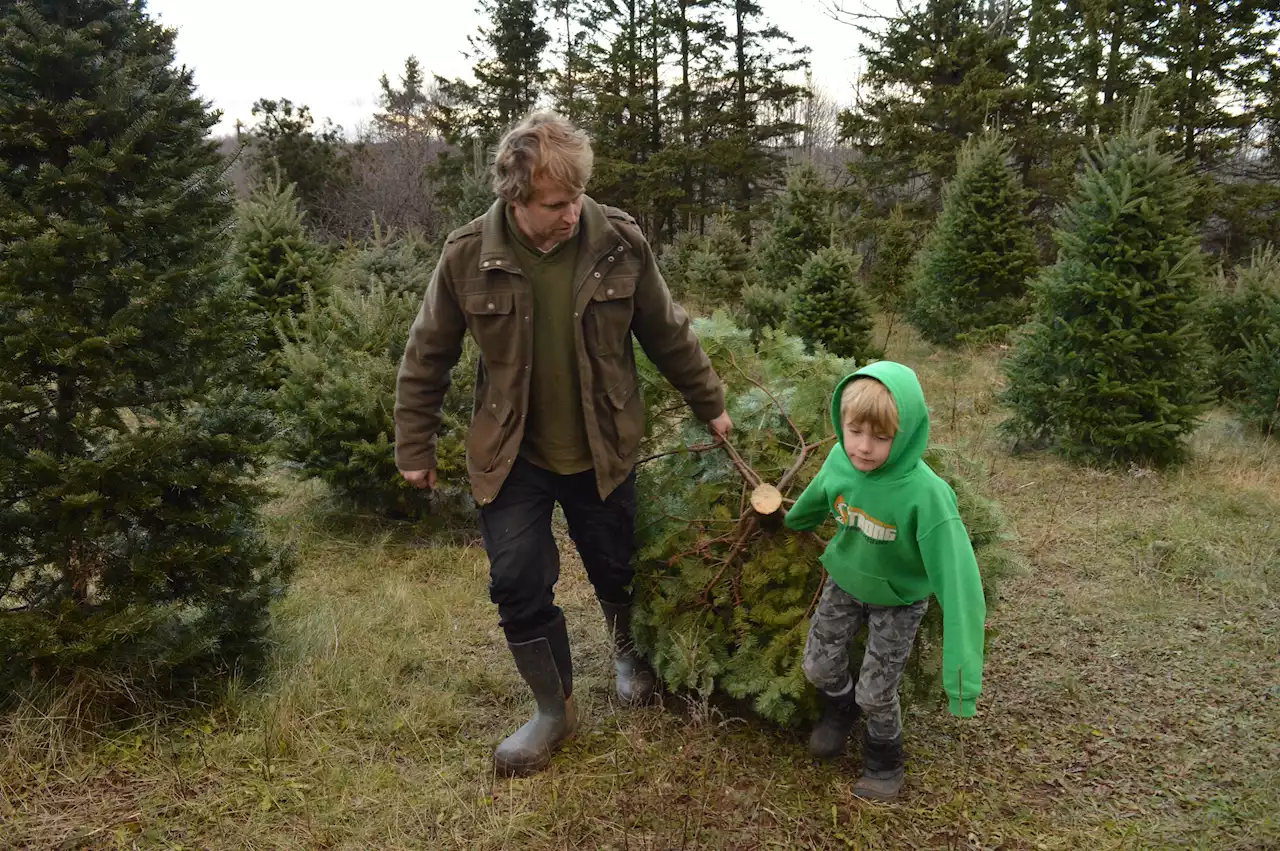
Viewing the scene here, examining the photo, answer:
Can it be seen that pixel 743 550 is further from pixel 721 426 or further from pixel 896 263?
pixel 896 263

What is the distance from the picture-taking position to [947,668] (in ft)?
7.30

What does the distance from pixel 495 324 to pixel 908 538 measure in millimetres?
1437

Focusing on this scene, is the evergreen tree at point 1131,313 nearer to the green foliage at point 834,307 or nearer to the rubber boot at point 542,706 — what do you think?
the green foliage at point 834,307

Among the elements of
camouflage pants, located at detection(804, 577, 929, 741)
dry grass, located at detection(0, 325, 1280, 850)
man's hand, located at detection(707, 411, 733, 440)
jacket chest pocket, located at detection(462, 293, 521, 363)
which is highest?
jacket chest pocket, located at detection(462, 293, 521, 363)

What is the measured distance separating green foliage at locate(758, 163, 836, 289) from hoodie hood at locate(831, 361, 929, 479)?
1174 cm

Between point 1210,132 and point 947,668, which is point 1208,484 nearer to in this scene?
point 947,668

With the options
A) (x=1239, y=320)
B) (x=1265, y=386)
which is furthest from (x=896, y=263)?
(x=1265, y=386)

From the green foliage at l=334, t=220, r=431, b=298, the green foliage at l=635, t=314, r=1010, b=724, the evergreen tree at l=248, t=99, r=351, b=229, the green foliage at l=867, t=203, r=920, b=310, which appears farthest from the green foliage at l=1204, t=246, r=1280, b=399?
the evergreen tree at l=248, t=99, r=351, b=229

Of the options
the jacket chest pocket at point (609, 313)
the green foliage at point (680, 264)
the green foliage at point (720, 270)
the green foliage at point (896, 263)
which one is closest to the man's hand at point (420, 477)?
the jacket chest pocket at point (609, 313)

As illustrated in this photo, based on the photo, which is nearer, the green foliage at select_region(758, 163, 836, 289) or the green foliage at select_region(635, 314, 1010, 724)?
the green foliage at select_region(635, 314, 1010, 724)

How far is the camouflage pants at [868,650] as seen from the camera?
247cm

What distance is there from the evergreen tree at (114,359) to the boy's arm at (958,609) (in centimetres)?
240

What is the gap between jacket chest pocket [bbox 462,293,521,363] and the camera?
2.54 metres

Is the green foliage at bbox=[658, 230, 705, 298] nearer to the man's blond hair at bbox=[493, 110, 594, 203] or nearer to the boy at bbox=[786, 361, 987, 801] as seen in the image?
the man's blond hair at bbox=[493, 110, 594, 203]
